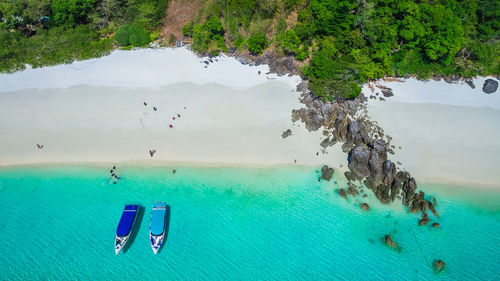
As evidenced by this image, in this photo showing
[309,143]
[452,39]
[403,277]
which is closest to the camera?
[403,277]

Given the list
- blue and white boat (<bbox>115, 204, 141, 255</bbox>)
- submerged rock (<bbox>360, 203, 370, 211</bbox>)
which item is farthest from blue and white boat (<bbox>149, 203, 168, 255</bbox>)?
submerged rock (<bbox>360, 203, 370, 211</bbox>)

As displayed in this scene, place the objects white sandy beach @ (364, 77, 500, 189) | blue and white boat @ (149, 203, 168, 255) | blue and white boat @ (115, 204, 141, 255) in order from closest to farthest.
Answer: blue and white boat @ (115, 204, 141, 255)
blue and white boat @ (149, 203, 168, 255)
white sandy beach @ (364, 77, 500, 189)

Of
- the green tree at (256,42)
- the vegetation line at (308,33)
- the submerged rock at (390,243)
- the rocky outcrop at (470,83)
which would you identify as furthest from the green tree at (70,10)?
the rocky outcrop at (470,83)

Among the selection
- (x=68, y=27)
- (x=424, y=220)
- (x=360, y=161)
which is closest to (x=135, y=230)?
(x=360, y=161)

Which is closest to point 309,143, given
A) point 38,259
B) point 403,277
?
point 403,277

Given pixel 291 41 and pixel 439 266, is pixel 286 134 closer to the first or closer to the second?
pixel 291 41

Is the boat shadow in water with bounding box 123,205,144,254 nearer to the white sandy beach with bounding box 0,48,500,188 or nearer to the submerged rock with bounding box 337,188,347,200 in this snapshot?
the white sandy beach with bounding box 0,48,500,188

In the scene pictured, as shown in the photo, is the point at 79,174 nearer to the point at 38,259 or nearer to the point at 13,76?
the point at 38,259

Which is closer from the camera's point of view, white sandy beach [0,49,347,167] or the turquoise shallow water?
the turquoise shallow water
